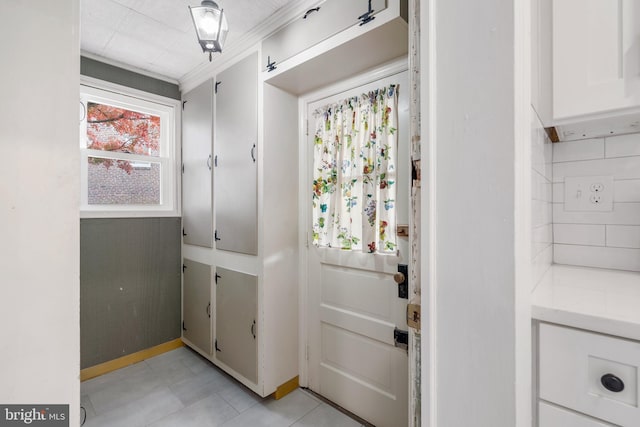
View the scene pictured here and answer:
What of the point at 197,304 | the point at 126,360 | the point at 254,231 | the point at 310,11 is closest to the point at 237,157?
the point at 254,231

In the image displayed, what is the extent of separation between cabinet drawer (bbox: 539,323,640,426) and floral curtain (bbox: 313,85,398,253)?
2.82ft

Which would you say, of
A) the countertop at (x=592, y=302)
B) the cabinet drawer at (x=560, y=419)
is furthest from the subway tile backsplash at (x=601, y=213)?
the cabinet drawer at (x=560, y=419)

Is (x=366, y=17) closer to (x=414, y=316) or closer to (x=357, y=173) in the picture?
(x=357, y=173)

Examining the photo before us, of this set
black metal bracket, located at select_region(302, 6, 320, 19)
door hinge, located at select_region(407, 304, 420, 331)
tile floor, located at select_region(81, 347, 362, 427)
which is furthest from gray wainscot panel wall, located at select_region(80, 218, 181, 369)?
door hinge, located at select_region(407, 304, 420, 331)

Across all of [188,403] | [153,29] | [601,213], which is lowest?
[188,403]

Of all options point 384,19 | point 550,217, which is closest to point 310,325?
point 550,217

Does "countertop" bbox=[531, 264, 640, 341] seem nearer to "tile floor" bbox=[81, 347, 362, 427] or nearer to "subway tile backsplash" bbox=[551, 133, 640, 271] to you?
"subway tile backsplash" bbox=[551, 133, 640, 271]

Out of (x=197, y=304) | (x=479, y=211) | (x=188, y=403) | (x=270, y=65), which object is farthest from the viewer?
(x=197, y=304)

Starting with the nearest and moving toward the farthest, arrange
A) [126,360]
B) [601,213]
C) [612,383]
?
[612,383] < [601,213] < [126,360]

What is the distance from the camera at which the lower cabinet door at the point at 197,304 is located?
2449 mm

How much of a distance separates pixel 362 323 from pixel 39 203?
157cm

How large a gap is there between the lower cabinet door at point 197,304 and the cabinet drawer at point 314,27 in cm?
169

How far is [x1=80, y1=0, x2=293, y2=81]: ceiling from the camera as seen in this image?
1.71 m

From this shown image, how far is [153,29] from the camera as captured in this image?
1947 mm
